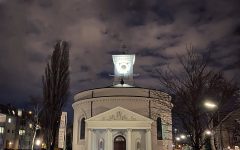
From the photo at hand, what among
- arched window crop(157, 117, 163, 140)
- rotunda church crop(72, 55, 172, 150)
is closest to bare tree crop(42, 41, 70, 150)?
rotunda church crop(72, 55, 172, 150)

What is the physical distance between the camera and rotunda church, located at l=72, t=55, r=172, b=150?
136ft

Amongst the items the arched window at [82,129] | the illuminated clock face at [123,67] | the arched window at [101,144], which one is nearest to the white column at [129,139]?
the arched window at [101,144]

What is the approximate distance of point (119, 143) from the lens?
43750 millimetres

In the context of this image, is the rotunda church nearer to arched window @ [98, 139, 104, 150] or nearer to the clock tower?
arched window @ [98, 139, 104, 150]

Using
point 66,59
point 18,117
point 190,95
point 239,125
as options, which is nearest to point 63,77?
point 66,59

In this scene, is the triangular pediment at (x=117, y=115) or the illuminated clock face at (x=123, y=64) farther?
the illuminated clock face at (x=123, y=64)

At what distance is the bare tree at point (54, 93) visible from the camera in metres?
41.3

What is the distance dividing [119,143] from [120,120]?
438 centimetres

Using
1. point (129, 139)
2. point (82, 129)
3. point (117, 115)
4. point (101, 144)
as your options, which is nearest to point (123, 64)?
point (82, 129)

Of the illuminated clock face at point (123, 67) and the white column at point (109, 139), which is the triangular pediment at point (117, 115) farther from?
the illuminated clock face at point (123, 67)

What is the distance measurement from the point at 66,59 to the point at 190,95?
2786 cm

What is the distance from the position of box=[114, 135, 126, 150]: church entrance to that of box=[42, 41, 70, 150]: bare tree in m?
9.18

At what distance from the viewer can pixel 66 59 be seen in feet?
141

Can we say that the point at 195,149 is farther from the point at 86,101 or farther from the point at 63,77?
the point at 86,101
